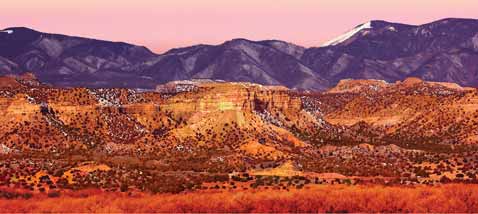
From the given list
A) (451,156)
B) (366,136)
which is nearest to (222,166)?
(451,156)

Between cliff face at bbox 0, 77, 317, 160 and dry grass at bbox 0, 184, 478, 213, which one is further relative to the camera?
cliff face at bbox 0, 77, 317, 160

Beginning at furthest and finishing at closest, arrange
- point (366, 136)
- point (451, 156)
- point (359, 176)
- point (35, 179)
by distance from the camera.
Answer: point (366, 136) → point (451, 156) → point (359, 176) → point (35, 179)

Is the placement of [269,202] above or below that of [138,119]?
below

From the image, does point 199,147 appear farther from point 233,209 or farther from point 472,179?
point 233,209

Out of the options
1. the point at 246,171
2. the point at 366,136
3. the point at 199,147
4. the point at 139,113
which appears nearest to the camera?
the point at 246,171

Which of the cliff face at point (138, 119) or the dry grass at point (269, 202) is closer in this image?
the dry grass at point (269, 202)

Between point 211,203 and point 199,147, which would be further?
point 199,147

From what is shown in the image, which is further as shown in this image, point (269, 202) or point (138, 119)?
point (138, 119)
